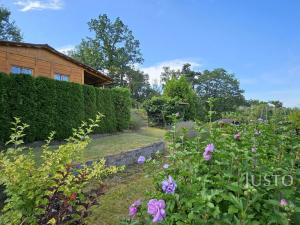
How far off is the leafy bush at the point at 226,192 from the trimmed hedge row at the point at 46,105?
8159 mm

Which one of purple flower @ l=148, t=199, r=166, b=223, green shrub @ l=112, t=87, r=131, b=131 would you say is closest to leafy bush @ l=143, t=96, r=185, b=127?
green shrub @ l=112, t=87, r=131, b=131

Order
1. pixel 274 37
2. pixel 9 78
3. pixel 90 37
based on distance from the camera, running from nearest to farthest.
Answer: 1. pixel 274 37
2. pixel 9 78
3. pixel 90 37

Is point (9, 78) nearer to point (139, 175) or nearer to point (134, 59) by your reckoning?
point (139, 175)

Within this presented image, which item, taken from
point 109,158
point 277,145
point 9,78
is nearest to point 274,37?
point 277,145

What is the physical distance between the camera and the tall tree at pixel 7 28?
3819cm

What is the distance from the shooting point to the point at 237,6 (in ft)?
22.5

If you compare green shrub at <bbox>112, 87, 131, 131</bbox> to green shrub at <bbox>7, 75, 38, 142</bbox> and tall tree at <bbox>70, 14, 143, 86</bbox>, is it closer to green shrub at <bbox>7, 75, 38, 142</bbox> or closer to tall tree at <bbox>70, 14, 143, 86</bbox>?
green shrub at <bbox>7, 75, 38, 142</bbox>

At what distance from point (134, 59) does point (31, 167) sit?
4109cm


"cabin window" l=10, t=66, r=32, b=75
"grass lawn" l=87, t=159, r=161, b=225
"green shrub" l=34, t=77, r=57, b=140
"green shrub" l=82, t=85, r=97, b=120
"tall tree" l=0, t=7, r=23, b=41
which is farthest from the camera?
"tall tree" l=0, t=7, r=23, b=41

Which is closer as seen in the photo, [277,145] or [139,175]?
[277,145]

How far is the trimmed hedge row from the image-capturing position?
32.2 feet

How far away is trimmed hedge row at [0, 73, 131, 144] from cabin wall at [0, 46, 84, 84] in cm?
348

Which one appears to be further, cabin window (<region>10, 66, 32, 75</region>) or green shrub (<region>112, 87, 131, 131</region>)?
green shrub (<region>112, 87, 131, 131</region>)

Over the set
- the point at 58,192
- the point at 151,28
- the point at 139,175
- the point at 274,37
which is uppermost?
the point at 151,28
